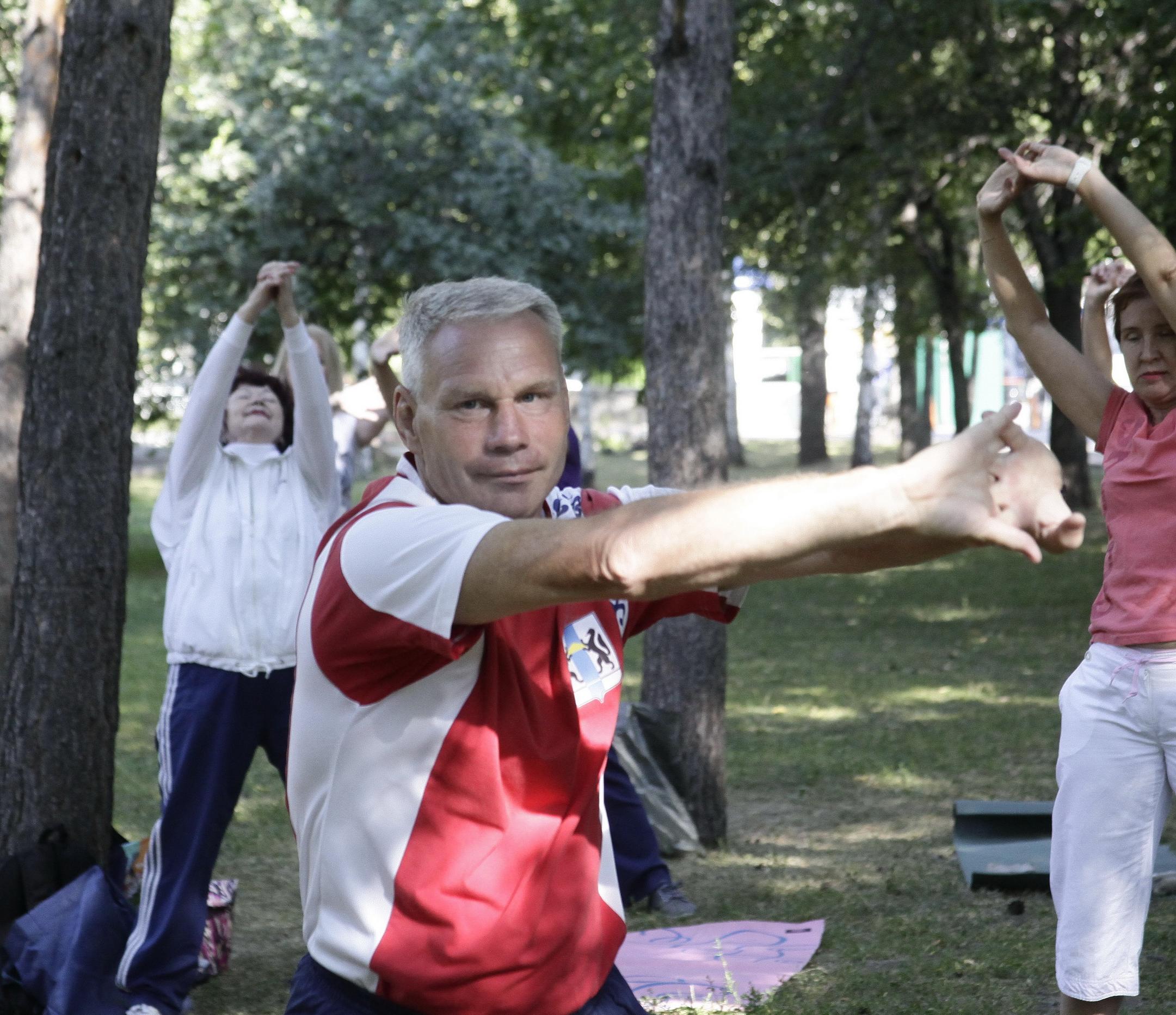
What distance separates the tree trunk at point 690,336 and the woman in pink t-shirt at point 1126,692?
3064 millimetres

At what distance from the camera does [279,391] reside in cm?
527

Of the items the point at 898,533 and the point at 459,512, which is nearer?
the point at 898,533

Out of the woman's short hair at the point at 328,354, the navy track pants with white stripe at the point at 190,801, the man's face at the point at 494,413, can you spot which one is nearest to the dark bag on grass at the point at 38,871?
the navy track pants with white stripe at the point at 190,801

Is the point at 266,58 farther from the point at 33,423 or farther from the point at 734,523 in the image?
the point at 734,523

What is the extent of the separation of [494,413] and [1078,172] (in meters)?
Answer: 1.92

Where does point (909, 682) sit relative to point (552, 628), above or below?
below

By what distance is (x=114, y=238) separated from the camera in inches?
186

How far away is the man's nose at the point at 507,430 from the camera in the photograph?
6.49 ft

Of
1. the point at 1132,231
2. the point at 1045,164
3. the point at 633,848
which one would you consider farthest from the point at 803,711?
the point at 1045,164

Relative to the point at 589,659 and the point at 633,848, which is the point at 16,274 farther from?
the point at 589,659

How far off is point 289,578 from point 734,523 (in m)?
3.46

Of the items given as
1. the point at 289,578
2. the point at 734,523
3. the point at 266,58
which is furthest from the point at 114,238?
the point at 266,58

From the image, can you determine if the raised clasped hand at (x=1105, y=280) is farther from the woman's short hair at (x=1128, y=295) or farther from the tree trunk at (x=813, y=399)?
the tree trunk at (x=813, y=399)

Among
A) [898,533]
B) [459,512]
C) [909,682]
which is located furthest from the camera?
[909,682]
